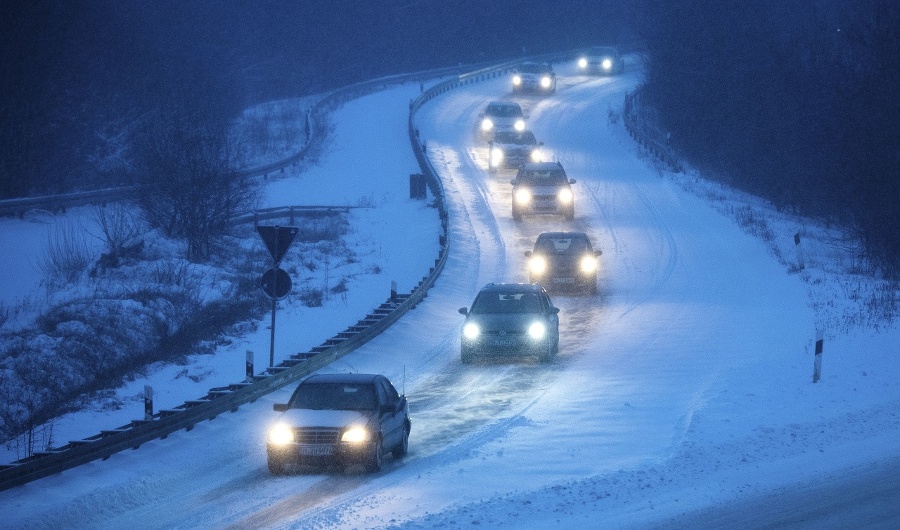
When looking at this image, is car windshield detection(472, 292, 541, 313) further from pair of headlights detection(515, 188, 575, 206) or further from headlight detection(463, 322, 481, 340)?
pair of headlights detection(515, 188, 575, 206)

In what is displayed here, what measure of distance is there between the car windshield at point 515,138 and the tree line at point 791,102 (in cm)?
1158

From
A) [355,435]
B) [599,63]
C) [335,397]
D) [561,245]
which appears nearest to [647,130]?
[599,63]

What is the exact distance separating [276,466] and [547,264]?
1657 centimetres

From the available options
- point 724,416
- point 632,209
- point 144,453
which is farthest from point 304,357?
point 632,209

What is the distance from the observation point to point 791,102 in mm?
59062

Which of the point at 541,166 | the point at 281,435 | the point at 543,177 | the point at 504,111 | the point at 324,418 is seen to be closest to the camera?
the point at 281,435

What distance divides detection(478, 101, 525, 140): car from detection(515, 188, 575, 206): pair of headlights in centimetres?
1566

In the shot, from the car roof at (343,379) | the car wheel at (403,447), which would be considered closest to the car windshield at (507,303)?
the car wheel at (403,447)

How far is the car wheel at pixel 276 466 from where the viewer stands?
14516 mm

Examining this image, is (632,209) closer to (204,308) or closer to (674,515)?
(204,308)

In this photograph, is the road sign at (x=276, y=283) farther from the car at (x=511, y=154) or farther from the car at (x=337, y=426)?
the car at (x=511, y=154)

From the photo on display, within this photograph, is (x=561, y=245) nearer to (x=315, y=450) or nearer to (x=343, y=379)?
(x=343, y=379)

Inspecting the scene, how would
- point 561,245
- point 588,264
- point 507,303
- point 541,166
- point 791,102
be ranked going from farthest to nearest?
1. point 791,102
2. point 541,166
3. point 561,245
4. point 588,264
5. point 507,303

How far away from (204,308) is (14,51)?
29.4 metres
